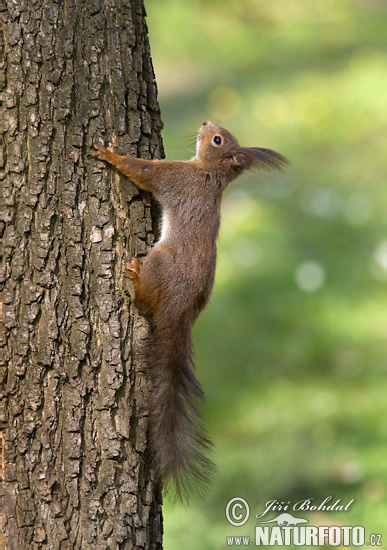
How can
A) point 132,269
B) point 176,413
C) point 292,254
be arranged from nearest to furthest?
point 132,269 → point 176,413 → point 292,254

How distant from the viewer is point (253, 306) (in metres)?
4.82

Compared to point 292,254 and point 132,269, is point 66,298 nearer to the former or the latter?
point 132,269

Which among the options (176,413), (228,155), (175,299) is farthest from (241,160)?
(176,413)

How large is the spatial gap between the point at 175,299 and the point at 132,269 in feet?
A: 0.85

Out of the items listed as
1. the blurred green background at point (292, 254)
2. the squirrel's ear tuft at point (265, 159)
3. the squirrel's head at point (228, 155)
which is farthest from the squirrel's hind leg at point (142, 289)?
the squirrel's ear tuft at point (265, 159)

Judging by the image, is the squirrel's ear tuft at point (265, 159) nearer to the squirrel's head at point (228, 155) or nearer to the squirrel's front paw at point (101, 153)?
the squirrel's head at point (228, 155)

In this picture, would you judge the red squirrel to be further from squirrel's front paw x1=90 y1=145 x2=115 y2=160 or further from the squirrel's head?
the squirrel's head

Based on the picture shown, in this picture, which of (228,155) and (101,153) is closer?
(101,153)

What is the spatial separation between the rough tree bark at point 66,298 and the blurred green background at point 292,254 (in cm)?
36

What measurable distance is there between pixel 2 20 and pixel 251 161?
4.18ft

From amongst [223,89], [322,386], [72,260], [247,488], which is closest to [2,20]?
[72,260]

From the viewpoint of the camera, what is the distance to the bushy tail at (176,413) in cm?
245

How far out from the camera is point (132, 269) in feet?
7.98

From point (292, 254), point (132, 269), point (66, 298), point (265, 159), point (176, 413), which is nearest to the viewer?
point (66, 298)
